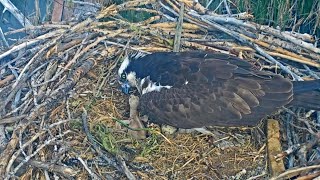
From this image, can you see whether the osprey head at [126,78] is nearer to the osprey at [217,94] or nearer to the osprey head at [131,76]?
the osprey head at [131,76]

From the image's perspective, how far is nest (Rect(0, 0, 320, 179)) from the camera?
3.62 meters

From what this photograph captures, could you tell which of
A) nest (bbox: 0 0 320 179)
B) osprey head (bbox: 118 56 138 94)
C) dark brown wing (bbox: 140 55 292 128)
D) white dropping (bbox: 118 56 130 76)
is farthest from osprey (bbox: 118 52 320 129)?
white dropping (bbox: 118 56 130 76)

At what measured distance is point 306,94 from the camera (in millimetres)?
3697

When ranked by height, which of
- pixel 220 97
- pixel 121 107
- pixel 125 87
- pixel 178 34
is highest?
pixel 178 34

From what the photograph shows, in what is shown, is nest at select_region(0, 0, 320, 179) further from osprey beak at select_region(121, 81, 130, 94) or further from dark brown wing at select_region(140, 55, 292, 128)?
dark brown wing at select_region(140, 55, 292, 128)

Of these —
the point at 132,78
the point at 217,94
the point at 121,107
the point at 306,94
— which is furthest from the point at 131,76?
the point at 306,94

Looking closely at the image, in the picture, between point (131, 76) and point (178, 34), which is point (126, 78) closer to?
Result: point (131, 76)

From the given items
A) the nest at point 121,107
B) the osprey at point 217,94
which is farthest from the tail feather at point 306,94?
the nest at point 121,107

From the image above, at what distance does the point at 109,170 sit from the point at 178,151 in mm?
504

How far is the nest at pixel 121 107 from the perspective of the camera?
362 centimetres

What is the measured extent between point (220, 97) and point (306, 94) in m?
0.56

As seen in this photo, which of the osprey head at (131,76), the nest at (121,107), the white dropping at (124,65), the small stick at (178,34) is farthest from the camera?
the small stick at (178,34)

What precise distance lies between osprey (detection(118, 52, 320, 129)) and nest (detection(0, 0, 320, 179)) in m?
0.21

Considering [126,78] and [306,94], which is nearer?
[306,94]
